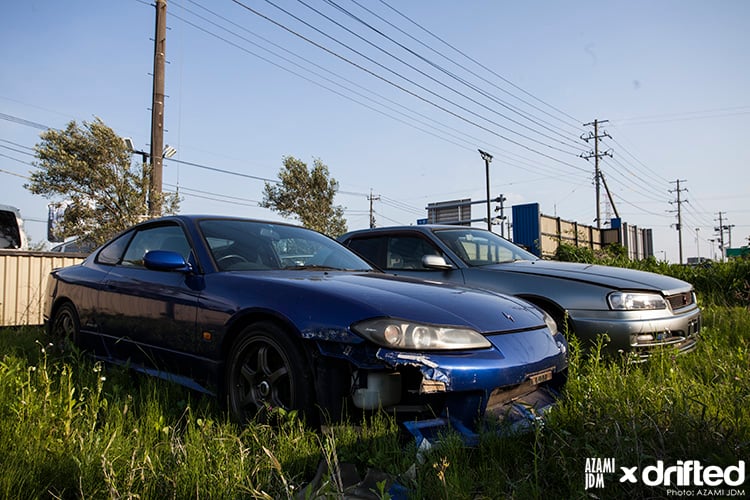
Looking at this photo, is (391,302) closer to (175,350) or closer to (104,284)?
(175,350)

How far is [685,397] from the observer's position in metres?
2.46

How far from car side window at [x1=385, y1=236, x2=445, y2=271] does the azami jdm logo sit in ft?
10.6

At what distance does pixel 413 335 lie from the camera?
2.28 m

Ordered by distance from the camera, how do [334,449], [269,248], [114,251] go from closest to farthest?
[334,449] → [269,248] → [114,251]

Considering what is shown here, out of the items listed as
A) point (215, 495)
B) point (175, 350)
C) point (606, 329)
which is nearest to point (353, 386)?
point (215, 495)

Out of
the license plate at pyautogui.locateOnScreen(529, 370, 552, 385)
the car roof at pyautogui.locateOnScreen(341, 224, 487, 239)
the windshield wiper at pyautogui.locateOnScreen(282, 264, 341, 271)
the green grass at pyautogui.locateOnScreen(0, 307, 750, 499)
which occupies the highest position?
the car roof at pyautogui.locateOnScreen(341, 224, 487, 239)

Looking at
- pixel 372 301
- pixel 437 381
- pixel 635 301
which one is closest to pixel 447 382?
pixel 437 381

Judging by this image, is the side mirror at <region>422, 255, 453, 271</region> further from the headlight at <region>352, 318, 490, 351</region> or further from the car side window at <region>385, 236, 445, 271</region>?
the headlight at <region>352, 318, 490, 351</region>

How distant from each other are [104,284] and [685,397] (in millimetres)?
3885

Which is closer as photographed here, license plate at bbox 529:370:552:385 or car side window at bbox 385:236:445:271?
license plate at bbox 529:370:552:385

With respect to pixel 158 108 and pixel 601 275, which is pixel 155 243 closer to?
pixel 601 275

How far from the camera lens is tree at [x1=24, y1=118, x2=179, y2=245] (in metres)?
13.5

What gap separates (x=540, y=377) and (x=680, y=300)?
100 inches

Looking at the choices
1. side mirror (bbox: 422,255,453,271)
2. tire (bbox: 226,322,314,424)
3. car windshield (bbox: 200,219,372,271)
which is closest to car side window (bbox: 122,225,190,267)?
car windshield (bbox: 200,219,372,271)
